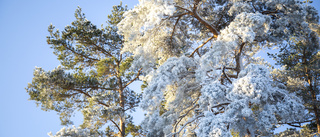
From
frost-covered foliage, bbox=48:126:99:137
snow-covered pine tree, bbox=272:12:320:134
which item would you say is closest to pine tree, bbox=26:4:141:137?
frost-covered foliage, bbox=48:126:99:137

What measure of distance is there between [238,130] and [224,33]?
103 inches

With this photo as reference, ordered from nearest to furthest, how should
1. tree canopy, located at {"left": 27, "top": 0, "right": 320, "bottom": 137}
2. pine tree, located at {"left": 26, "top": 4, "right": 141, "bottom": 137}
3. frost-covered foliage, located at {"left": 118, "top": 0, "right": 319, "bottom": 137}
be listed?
frost-covered foliage, located at {"left": 118, "top": 0, "right": 319, "bottom": 137} < tree canopy, located at {"left": 27, "top": 0, "right": 320, "bottom": 137} < pine tree, located at {"left": 26, "top": 4, "right": 141, "bottom": 137}

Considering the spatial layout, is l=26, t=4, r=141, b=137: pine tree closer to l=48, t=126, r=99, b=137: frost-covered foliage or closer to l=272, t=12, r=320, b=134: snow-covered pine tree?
l=48, t=126, r=99, b=137: frost-covered foliage

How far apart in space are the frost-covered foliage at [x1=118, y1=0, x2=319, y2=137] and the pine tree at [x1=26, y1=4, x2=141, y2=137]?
11.4 ft

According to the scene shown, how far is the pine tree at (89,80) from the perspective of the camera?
12.6 meters

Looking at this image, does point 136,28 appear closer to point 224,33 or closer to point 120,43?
point 224,33

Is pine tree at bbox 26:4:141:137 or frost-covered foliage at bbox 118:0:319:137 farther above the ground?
pine tree at bbox 26:4:141:137

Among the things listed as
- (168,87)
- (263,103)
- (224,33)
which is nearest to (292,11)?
(224,33)

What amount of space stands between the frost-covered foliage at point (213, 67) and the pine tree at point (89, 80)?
3.48m

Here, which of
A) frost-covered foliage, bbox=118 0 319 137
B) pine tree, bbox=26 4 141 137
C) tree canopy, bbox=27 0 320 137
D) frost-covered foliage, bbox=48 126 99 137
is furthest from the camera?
pine tree, bbox=26 4 141 137

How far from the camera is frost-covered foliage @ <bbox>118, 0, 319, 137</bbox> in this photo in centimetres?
620

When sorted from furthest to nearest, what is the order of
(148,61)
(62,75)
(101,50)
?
(101,50) → (62,75) → (148,61)

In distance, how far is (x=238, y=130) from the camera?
6520mm

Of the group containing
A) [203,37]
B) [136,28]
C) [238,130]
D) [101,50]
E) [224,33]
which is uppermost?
[101,50]
